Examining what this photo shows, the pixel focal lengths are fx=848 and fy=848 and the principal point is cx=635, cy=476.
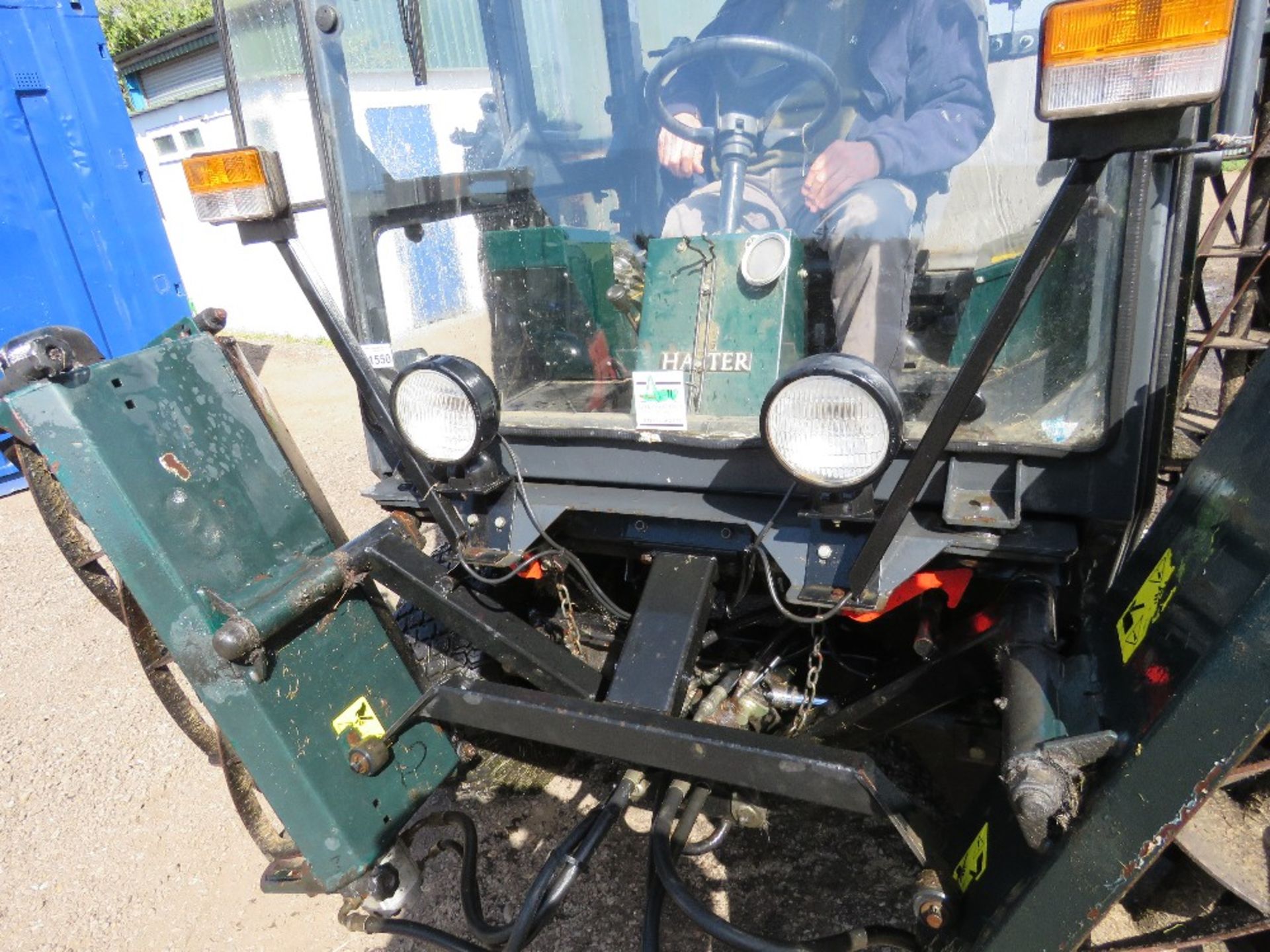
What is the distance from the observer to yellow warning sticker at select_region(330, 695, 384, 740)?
1.90 metres

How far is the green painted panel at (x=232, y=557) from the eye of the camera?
5.24 ft

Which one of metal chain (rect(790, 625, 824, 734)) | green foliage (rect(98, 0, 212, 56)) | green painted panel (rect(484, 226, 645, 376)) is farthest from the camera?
green foliage (rect(98, 0, 212, 56))

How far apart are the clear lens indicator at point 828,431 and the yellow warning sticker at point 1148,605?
52 centimetres

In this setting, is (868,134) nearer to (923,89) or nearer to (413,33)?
(923,89)

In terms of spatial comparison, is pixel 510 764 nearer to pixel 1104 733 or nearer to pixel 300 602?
pixel 300 602

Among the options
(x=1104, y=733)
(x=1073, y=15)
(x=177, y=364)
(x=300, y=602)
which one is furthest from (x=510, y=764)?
(x=1073, y=15)

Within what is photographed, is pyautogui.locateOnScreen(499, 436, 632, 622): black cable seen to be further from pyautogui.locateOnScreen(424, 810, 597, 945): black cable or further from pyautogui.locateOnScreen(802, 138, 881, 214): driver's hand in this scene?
pyautogui.locateOnScreen(802, 138, 881, 214): driver's hand

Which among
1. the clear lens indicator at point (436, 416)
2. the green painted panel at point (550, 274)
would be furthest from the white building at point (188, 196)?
the clear lens indicator at point (436, 416)

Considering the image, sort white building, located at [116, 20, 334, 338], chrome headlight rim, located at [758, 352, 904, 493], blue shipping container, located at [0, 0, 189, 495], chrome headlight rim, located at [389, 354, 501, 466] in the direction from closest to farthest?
chrome headlight rim, located at [758, 352, 904, 493] → chrome headlight rim, located at [389, 354, 501, 466] → blue shipping container, located at [0, 0, 189, 495] → white building, located at [116, 20, 334, 338]

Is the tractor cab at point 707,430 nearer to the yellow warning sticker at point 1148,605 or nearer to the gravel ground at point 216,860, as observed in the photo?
the yellow warning sticker at point 1148,605

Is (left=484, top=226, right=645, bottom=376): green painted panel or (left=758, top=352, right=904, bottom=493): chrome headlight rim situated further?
(left=484, top=226, right=645, bottom=376): green painted panel

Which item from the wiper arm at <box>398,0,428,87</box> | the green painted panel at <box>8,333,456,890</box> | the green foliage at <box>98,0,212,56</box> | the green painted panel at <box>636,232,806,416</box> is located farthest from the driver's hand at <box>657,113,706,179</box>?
the green foliage at <box>98,0,212,56</box>

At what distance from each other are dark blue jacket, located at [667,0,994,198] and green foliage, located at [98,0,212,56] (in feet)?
68.4

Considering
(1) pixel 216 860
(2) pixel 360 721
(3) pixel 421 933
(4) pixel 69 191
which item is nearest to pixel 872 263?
(2) pixel 360 721
